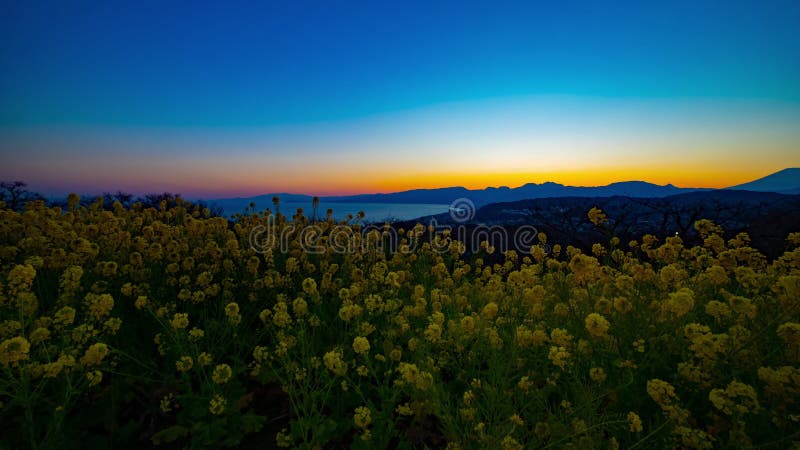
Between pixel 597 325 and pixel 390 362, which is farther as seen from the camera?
pixel 390 362

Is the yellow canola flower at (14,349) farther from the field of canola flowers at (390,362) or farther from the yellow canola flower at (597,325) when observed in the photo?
the yellow canola flower at (597,325)

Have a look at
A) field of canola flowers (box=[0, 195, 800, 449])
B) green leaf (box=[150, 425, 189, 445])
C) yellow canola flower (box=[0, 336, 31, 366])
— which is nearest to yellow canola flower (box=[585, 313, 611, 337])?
field of canola flowers (box=[0, 195, 800, 449])

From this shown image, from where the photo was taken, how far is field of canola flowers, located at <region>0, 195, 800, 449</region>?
263cm

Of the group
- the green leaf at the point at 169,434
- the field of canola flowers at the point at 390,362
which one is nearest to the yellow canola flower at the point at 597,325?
the field of canola flowers at the point at 390,362

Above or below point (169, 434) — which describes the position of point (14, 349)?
above

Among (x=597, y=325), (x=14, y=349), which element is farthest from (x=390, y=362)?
(x=14, y=349)

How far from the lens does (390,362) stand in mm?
3922

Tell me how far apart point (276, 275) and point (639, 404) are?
13.4 feet

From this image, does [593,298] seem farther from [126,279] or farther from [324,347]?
[126,279]

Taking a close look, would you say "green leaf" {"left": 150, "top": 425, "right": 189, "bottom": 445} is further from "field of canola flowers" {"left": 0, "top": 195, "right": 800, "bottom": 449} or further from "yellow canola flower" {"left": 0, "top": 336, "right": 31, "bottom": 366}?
"yellow canola flower" {"left": 0, "top": 336, "right": 31, "bottom": 366}

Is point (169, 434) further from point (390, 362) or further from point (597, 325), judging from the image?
point (597, 325)

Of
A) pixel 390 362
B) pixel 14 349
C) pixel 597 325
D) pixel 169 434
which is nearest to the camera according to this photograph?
pixel 14 349

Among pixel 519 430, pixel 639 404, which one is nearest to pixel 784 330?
pixel 639 404

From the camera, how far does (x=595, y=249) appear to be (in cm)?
615
